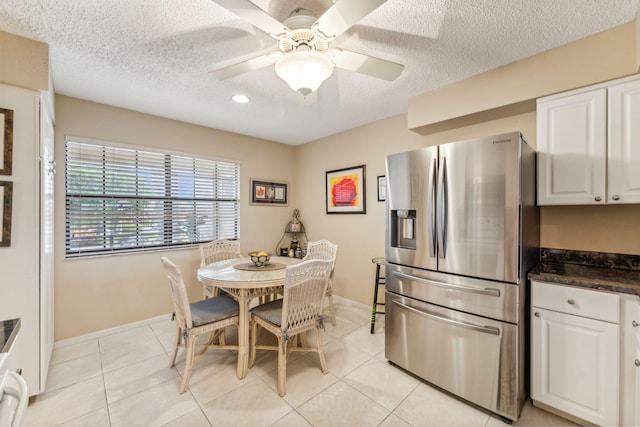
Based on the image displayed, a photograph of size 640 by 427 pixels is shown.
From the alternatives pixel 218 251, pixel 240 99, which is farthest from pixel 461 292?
pixel 218 251

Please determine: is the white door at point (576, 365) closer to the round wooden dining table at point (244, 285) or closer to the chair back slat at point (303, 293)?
the chair back slat at point (303, 293)

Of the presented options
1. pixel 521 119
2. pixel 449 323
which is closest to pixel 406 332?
pixel 449 323

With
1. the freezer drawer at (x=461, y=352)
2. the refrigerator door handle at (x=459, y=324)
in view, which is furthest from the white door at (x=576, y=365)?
the refrigerator door handle at (x=459, y=324)

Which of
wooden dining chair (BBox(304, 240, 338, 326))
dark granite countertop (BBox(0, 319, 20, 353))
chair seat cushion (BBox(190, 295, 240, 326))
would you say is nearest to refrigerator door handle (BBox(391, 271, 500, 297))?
wooden dining chair (BBox(304, 240, 338, 326))

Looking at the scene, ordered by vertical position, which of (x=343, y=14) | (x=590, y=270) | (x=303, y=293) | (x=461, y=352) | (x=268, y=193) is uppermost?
(x=343, y=14)

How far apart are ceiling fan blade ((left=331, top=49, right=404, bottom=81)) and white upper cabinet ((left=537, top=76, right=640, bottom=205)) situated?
3.96ft

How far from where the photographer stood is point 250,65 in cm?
165

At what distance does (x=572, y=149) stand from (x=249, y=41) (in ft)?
7.61

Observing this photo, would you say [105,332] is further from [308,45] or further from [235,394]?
[308,45]

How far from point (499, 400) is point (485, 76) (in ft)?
7.73

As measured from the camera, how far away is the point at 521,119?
228 cm

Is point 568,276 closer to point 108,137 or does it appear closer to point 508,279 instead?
point 508,279

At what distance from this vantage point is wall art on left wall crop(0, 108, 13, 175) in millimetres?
1681

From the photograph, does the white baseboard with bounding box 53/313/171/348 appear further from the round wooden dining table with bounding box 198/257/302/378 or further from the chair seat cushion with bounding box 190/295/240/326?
the round wooden dining table with bounding box 198/257/302/378
